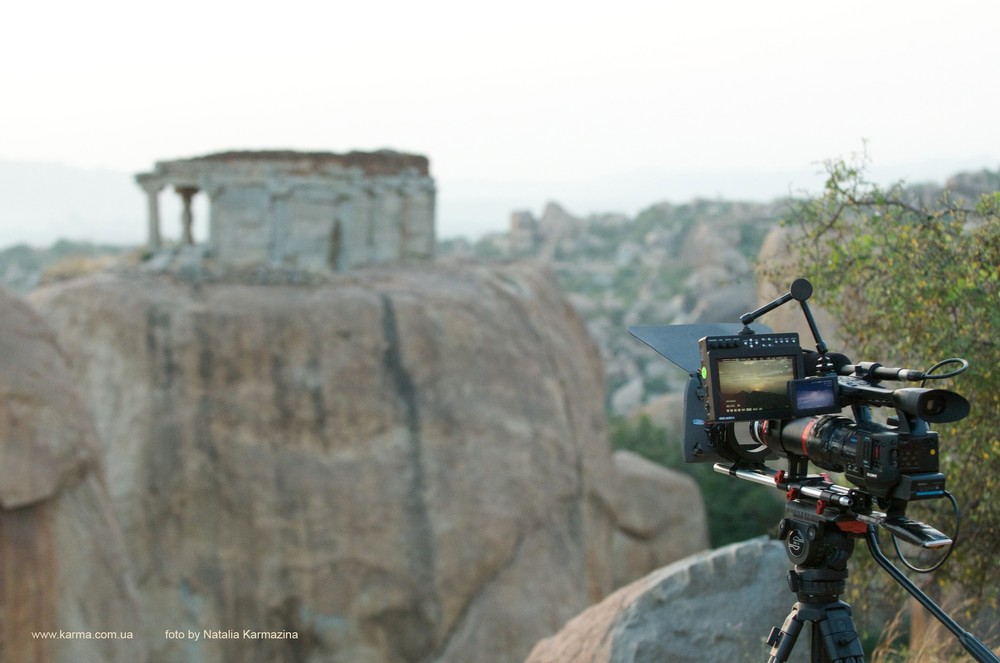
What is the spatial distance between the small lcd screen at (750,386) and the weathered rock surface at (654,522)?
19.9 m

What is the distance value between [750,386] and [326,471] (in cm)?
1182

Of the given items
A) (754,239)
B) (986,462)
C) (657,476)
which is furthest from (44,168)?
(986,462)

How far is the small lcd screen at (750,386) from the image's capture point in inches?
131

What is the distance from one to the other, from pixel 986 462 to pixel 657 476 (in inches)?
706

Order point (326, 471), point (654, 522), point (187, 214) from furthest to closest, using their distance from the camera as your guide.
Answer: point (654, 522) → point (187, 214) → point (326, 471)

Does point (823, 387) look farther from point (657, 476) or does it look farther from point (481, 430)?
point (657, 476)

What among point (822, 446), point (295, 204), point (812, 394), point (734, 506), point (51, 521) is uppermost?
point (295, 204)

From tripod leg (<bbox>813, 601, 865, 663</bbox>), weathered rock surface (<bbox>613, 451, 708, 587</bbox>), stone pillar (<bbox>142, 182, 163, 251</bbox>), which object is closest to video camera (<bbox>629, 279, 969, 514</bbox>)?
tripod leg (<bbox>813, 601, 865, 663</bbox>)

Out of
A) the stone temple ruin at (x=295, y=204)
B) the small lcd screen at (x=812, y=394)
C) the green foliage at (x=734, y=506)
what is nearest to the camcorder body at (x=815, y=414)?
the small lcd screen at (x=812, y=394)

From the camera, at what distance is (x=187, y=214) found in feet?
68.6

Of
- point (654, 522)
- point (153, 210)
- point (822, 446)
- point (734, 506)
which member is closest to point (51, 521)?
point (822, 446)

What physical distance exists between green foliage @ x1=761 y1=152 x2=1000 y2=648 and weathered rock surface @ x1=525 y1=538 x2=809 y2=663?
1133mm

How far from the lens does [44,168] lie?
137 m

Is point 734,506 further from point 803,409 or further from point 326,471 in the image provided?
point 803,409
